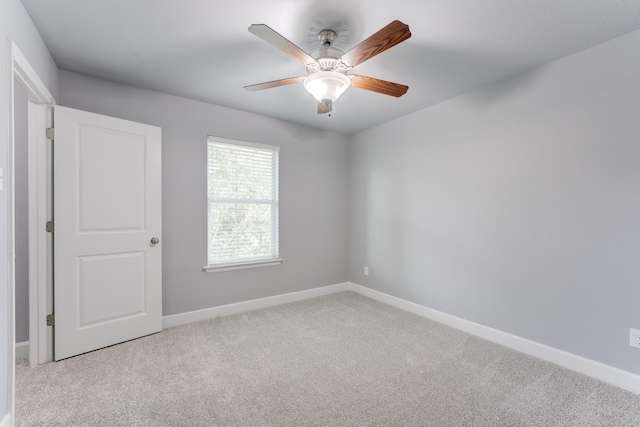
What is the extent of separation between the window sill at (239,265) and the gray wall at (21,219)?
4.67ft

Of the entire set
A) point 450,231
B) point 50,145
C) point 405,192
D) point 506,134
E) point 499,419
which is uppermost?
point 506,134

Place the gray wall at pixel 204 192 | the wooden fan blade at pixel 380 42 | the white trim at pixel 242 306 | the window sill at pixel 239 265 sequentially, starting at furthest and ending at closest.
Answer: the window sill at pixel 239 265 → the white trim at pixel 242 306 → the gray wall at pixel 204 192 → the wooden fan blade at pixel 380 42

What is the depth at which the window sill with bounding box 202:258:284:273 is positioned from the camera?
330cm

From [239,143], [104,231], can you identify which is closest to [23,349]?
[104,231]

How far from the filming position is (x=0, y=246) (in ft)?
4.98

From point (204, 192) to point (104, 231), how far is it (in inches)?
39.3

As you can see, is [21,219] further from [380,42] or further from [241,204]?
[380,42]

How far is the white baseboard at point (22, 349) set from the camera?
2.37m

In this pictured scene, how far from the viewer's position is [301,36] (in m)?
2.07

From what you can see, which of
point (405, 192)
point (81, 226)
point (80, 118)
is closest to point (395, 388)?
point (405, 192)

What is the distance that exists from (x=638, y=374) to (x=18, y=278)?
4.65m

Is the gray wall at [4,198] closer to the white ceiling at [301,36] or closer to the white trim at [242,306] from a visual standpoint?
the white ceiling at [301,36]

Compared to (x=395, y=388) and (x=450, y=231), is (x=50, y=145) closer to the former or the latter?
(x=395, y=388)

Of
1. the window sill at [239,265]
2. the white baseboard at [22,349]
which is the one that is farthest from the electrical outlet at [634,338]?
the white baseboard at [22,349]
